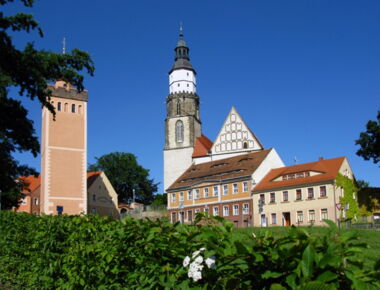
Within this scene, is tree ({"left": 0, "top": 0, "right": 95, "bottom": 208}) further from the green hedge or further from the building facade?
the building facade

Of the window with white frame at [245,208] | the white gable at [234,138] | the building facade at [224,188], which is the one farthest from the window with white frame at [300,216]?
the white gable at [234,138]

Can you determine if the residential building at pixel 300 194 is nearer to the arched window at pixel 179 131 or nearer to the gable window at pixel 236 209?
the gable window at pixel 236 209

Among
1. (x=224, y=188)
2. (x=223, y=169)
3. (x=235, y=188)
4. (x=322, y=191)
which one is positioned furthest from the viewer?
(x=223, y=169)

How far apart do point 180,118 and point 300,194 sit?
92.5 ft

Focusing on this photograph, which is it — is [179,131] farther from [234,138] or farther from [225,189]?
[225,189]

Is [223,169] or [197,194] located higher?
[223,169]

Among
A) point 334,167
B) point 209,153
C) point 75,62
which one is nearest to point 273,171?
point 334,167

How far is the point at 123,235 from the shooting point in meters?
5.32

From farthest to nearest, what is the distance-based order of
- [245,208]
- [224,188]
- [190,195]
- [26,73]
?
[190,195], [224,188], [245,208], [26,73]

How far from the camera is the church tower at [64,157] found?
176 feet

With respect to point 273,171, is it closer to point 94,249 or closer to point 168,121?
point 168,121

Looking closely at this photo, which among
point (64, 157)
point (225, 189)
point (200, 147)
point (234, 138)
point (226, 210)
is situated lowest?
point (226, 210)

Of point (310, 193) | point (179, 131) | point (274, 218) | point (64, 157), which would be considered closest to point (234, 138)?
point (179, 131)

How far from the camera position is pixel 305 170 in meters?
50.2
